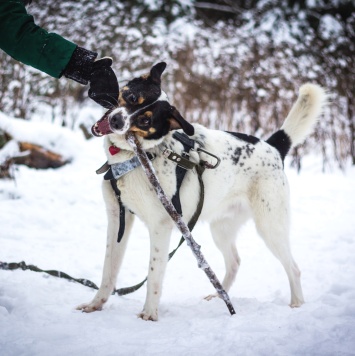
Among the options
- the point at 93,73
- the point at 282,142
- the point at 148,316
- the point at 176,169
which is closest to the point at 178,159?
the point at 176,169

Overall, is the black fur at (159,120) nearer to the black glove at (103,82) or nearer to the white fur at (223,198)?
the white fur at (223,198)

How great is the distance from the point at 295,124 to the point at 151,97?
1.51 metres

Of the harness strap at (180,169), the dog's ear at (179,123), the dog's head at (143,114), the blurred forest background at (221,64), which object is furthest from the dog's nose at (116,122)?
the blurred forest background at (221,64)

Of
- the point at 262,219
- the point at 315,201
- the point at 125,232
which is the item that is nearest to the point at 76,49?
the point at 125,232

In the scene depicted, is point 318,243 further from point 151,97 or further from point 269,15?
point 269,15

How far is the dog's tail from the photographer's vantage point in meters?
3.17

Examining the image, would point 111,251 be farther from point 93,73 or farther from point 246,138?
point 246,138

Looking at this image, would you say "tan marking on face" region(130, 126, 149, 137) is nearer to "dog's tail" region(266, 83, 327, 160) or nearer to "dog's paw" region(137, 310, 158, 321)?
"dog's paw" region(137, 310, 158, 321)

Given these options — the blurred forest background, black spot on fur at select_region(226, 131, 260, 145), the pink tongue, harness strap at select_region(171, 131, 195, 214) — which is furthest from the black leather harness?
the blurred forest background

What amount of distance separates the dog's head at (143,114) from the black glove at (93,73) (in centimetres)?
12

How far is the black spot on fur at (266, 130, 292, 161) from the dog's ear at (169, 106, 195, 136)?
122 cm

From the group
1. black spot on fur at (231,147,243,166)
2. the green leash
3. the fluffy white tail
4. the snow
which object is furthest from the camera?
the fluffy white tail

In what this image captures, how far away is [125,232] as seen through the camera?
8.55ft

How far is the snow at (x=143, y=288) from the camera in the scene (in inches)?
72.4
